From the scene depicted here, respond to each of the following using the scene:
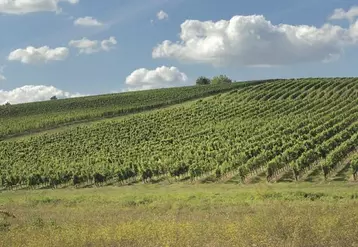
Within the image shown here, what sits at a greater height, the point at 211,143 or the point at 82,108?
the point at 82,108

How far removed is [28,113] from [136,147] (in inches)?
2385

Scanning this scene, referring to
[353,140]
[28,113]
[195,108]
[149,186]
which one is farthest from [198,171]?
[28,113]

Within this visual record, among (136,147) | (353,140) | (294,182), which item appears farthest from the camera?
(136,147)

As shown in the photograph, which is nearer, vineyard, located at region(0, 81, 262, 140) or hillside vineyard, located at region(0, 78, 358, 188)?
hillside vineyard, located at region(0, 78, 358, 188)

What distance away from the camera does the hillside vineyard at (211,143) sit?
47.7 m

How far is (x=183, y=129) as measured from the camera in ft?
242

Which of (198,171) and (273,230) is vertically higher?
(273,230)

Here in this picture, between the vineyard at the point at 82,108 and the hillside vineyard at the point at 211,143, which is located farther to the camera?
the vineyard at the point at 82,108

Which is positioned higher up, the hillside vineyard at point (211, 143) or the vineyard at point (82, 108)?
the vineyard at point (82, 108)

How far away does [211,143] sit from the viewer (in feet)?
197

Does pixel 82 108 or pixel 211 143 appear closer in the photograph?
pixel 211 143

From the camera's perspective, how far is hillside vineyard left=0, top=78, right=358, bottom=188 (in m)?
47.7

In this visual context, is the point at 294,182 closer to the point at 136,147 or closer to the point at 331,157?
the point at 331,157

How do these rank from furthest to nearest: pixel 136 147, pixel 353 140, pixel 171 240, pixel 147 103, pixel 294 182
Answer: pixel 147 103 < pixel 136 147 < pixel 353 140 < pixel 294 182 < pixel 171 240
